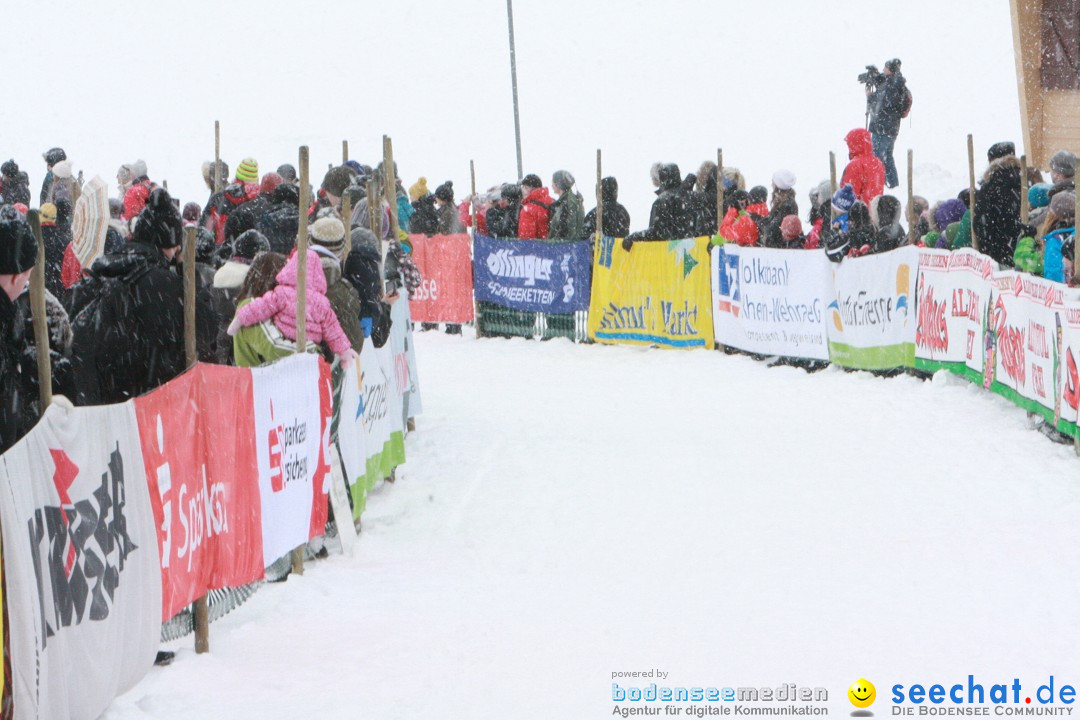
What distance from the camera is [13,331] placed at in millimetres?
4867

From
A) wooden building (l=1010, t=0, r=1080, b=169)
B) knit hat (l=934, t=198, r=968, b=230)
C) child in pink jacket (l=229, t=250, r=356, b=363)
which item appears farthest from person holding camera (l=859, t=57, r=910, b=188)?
child in pink jacket (l=229, t=250, r=356, b=363)

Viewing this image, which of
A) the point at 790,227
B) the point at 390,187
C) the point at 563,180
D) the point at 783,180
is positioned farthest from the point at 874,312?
the point at 390,187

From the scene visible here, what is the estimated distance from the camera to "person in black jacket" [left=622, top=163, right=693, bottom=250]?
56.4ft

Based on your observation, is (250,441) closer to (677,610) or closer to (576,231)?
(677,610)

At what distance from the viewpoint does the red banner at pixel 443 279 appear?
1947cm

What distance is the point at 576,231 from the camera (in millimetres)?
18234

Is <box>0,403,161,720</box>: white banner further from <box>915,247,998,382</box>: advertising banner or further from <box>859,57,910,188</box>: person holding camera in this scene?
<box>859,57,910,188</box>: person holding camera

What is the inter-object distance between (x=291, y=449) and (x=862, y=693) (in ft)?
10.8

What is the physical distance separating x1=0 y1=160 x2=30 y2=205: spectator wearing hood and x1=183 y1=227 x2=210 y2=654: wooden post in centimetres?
1275

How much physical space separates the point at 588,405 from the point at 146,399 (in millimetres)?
8143

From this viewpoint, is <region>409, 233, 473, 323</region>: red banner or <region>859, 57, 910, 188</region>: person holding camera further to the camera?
<region>859, 57, 910, 188</region>: person holding camera

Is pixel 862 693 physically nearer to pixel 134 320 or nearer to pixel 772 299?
pixel 134 320

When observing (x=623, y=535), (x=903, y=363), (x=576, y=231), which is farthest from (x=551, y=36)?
(x=623, y=535)

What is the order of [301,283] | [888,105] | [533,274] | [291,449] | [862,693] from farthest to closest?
[888,105] < [533,274] < [301,283] < [291,449] < [862,693]
